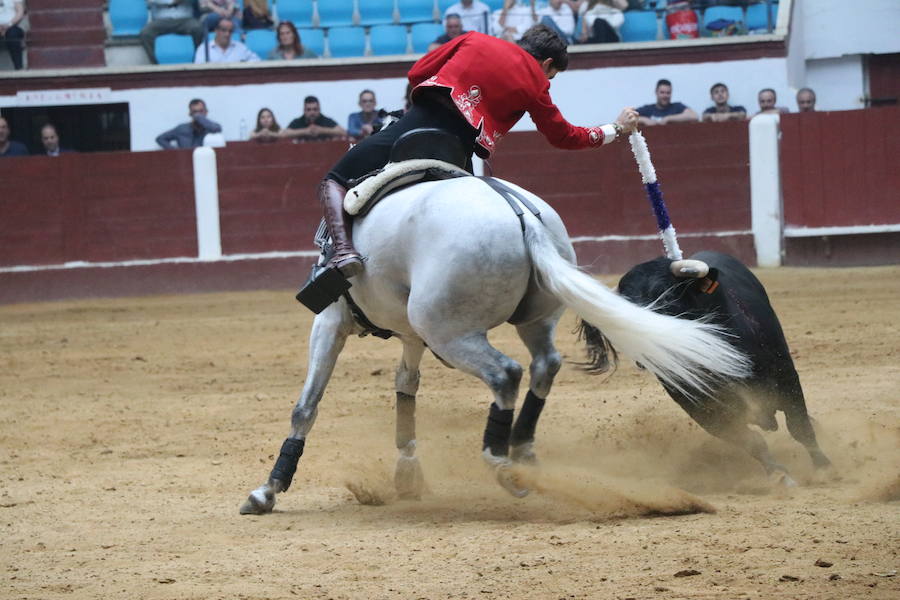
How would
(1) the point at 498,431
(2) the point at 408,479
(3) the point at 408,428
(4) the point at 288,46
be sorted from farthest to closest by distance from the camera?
(4) the point at 288,46 → (3) the point at 408,428 → (2) the point at 408,479 → (1) the point at 498,431

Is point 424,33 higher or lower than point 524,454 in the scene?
higher

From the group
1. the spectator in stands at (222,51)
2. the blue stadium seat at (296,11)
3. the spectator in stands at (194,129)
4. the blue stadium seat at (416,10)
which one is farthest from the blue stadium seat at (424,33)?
the spectator in stands at (194,129)

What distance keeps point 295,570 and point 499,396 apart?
93 cm

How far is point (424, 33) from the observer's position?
14.3 m

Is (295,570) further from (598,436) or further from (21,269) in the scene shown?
(21,269)

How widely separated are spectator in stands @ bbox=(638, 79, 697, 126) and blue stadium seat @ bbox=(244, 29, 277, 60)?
4.46m

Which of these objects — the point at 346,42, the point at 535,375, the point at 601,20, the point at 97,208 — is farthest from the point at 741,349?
the point at 346,42

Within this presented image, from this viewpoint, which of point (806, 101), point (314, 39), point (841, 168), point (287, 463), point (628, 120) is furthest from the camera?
point (314, 39)

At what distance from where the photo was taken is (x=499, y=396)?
4.06 metres

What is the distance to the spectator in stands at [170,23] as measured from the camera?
14.2m

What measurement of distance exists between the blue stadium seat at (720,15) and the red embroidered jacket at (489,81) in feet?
33.1

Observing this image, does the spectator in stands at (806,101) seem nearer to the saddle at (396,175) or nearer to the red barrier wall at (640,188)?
the red barrier wall at (640,188)

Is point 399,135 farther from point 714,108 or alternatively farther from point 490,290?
point 714,108

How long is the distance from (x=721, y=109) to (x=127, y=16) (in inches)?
271
